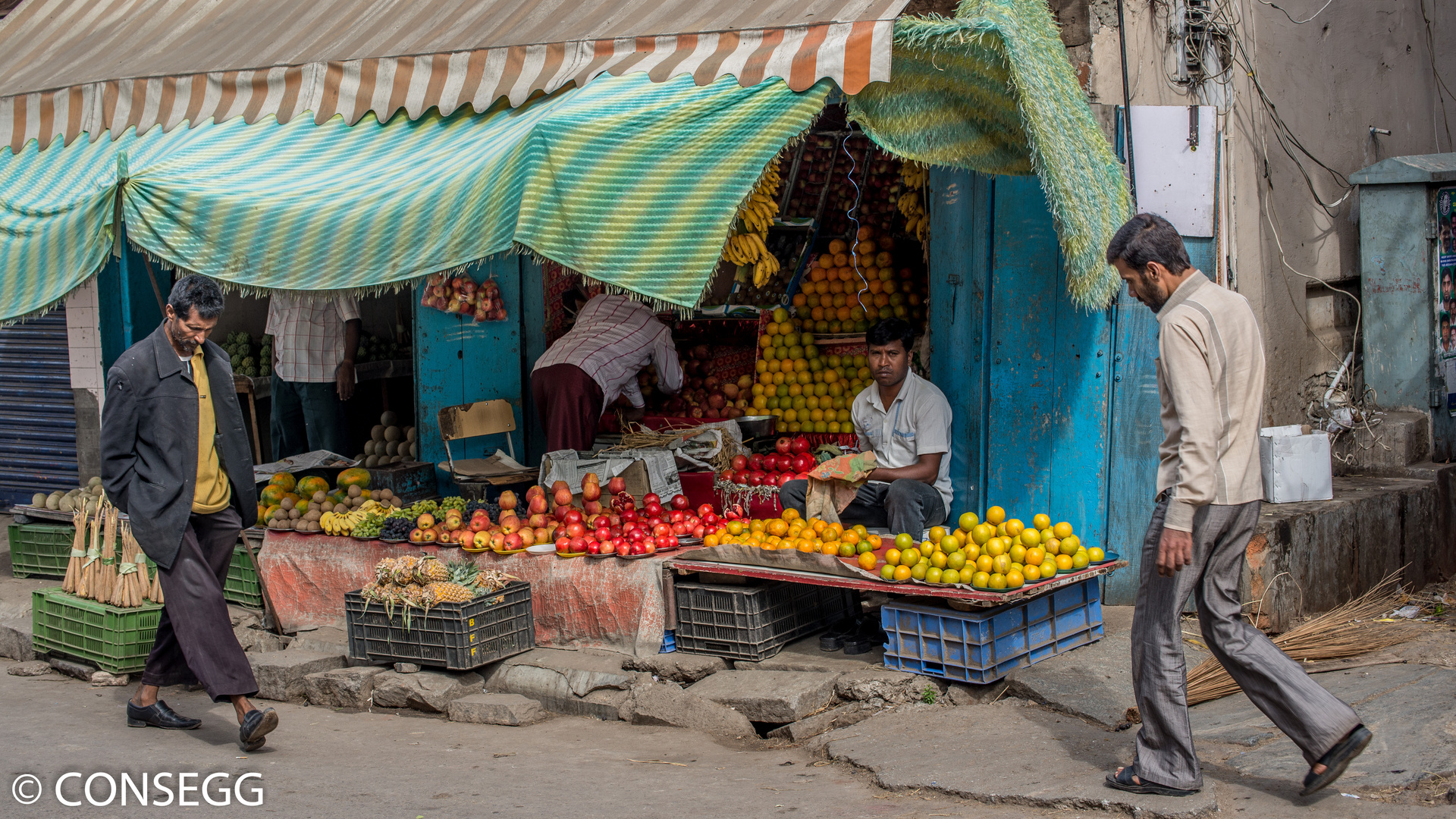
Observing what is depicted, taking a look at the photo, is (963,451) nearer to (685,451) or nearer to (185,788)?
(685,451)

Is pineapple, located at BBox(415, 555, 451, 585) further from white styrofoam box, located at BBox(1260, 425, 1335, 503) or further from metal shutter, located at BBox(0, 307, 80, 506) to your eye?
metal shutter, located at BBox(0, 307, 80, 506)

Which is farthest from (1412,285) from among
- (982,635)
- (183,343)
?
(183,343)

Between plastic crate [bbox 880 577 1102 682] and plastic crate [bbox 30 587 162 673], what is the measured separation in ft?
12.3

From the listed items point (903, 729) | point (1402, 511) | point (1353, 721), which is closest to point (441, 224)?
point (903, 729)

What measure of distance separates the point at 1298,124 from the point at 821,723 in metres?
5.54

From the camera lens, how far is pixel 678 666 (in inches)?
223

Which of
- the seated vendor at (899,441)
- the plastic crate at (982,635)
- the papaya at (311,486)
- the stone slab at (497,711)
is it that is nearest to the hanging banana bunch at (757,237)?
the seated vendor at (899,441)

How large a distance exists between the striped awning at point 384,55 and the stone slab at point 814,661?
2.50m

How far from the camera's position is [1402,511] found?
22.9ft

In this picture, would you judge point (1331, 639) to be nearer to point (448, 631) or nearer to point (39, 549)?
point (448, 631)

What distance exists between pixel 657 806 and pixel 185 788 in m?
1.76

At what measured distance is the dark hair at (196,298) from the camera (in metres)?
4.84

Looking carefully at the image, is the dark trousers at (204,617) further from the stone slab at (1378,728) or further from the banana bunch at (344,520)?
the stone slab at (1378,728)

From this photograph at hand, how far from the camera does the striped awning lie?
209 inches
